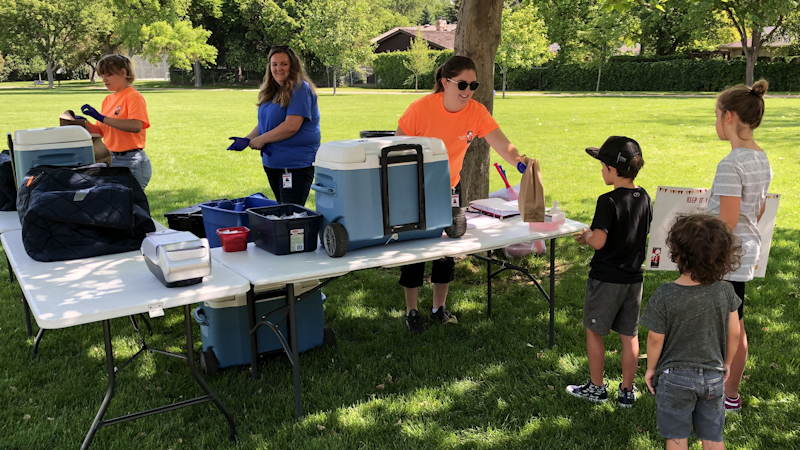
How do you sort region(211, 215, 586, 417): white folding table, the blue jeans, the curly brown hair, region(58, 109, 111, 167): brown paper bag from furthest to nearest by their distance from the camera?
1. the blue jeans
2. region(58, 109, 111, 167): brown paper bag
3. region(211, 215, 586, 417): white folding table
4. the curly brown hair

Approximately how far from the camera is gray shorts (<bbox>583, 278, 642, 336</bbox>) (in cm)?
339

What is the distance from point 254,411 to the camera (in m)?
3.56

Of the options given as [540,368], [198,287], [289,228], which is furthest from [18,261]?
[540,368]

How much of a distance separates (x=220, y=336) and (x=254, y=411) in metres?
0.58

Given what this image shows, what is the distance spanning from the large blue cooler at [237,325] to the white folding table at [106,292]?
59 centimetres

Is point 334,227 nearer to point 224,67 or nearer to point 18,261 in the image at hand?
point 18,261

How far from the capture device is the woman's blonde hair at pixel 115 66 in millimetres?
4969

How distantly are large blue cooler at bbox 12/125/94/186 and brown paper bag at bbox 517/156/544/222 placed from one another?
2835 mm

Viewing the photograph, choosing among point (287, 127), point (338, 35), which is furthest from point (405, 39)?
point (287, 127)

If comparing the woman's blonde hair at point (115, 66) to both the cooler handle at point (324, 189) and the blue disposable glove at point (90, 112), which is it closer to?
the blue disposable glove at point (90, 112)

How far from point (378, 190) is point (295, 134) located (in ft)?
5.19

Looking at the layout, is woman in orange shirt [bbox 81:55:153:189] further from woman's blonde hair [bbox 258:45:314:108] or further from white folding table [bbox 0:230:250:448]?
white folding table [bbox 0:230:250:448]

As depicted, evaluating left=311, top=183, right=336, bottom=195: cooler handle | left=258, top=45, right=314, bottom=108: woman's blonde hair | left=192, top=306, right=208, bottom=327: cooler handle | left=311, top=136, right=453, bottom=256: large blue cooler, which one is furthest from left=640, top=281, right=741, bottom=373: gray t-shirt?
left=258, top=45, right=314, bottom=108: woman's blonde hair

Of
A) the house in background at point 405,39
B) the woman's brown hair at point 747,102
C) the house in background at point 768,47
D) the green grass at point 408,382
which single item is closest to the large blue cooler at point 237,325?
the green grass at point 408,382
